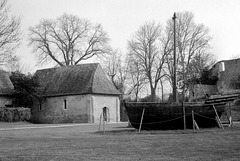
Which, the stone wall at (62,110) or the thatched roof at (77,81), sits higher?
the thatched roof at (77,81)

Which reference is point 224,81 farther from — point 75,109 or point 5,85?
point 5,85

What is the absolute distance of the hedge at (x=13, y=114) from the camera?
36.3 meters

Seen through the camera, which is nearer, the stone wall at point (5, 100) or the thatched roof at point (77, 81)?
the stone wall at point (5, 100)

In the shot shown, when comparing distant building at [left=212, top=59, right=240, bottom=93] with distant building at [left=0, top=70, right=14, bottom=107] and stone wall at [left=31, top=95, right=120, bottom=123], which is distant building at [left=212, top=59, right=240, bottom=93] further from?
distant building at [left=0, top=70, right=14, bottom=107]

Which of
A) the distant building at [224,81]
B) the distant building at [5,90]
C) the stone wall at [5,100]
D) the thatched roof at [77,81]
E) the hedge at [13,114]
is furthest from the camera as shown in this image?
the thatched roof at [77,81]

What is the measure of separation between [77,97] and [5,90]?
8.38m

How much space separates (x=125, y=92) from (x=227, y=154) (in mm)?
49364

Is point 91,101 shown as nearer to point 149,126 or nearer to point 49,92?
point 49,92

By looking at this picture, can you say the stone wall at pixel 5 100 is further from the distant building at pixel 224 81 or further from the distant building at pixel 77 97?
the distant building at pixel 224 81

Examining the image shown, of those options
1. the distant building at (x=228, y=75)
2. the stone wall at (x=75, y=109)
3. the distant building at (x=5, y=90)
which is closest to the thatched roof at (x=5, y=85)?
the distant building at (x=5, y=90)

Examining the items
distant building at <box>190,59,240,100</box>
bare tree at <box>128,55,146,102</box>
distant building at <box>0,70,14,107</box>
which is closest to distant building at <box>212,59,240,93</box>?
distant building at <box>190,59,240,100</box>

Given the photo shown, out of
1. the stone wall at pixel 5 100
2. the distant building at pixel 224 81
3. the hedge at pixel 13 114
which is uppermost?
the distant building at pixel 224 81

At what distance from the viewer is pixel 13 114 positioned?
120 ft

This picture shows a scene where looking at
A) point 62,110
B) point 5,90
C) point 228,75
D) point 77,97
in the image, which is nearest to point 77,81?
point 77,97
